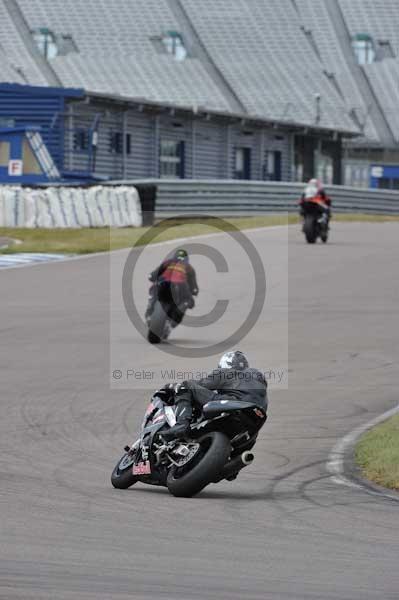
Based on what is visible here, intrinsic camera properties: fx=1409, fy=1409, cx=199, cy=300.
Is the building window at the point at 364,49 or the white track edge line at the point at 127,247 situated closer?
the white track edge line at the point at 127,247

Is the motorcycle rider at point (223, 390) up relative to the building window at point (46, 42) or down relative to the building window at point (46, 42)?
down

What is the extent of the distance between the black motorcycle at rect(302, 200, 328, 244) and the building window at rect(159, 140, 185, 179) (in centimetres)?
1913

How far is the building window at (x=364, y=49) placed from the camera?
71000mm

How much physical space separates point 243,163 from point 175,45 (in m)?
8.96

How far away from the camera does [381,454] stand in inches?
472

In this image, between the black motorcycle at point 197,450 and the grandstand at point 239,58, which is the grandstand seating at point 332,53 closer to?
the grandstand at point 239,58

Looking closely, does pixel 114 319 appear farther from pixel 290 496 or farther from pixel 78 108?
pixel 78 108

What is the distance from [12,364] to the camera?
1783 centimetres

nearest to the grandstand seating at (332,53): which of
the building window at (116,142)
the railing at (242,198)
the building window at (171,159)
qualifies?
the building window at (171,159)

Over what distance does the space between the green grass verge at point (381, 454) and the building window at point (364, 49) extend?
5936cm

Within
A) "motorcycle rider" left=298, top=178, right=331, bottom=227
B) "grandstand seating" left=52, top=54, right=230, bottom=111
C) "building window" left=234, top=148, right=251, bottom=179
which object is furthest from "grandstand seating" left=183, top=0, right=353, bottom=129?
"motorcycle rider" left=298, top=178, right=331, bottom=227

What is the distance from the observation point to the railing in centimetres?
4281

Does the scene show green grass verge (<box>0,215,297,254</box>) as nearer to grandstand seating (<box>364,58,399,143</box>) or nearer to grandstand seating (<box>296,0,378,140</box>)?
grandstand seating (<box>296,0,378,140</box>)

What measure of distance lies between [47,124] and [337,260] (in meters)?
18.4
